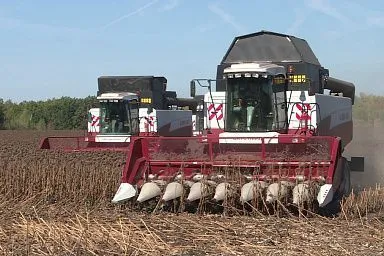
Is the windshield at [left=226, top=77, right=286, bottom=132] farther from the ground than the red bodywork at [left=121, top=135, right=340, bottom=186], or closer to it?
farther from the ground

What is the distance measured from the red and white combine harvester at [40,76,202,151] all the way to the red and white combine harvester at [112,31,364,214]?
19.1 ft

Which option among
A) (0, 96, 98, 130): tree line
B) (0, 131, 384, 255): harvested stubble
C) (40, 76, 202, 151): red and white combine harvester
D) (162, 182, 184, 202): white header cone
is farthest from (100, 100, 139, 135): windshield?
(0, 96, 98, 130): tree line

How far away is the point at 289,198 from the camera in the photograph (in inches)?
302

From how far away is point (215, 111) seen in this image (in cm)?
1044

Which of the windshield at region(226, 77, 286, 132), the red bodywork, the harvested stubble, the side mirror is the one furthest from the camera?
the windshield at region(226, 77, 286, 132)

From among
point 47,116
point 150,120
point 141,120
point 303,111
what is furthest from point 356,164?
point 47,116

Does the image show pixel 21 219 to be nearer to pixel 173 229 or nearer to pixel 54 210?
pixel 54 210

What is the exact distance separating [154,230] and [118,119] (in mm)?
10894

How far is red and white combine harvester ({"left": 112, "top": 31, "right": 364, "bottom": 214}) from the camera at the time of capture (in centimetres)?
791

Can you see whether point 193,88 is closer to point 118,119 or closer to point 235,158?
point 235,158

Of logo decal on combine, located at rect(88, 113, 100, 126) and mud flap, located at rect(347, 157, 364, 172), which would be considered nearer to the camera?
mud flap, located at rect(347, 157, 364, 172)

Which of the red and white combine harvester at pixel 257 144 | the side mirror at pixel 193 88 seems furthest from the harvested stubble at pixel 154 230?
the side mirror at pixel 193 88

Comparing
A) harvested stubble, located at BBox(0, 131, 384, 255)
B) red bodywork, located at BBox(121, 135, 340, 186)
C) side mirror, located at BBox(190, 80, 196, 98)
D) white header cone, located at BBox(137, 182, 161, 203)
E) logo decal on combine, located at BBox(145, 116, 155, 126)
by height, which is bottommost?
harvested stubble, located at BBox(0, 131, 384, 255)

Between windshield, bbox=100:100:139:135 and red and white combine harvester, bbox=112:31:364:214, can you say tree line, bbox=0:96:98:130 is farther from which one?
red and white combine harvester, bbox=112:31:364:214
